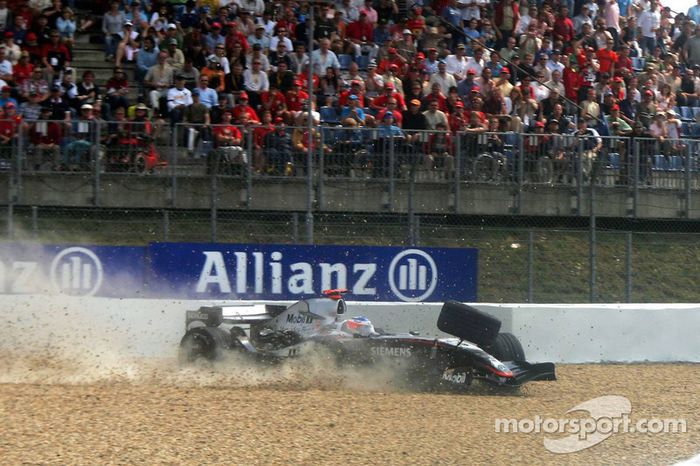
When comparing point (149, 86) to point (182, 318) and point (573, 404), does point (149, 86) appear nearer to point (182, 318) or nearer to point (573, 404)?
point (182, 318)

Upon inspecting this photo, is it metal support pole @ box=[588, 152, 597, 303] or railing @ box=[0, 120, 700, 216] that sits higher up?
railing @ box=[0, 120, 700, 216]

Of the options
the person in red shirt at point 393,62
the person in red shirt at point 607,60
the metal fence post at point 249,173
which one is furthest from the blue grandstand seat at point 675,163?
the metal fence post at point 249,173

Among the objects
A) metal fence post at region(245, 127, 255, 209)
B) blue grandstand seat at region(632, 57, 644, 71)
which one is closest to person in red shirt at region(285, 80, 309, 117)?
metal fence post at region(245, 127, 255, 209)

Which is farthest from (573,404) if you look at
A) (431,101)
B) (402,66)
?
(402,66)

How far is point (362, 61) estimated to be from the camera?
17.0 m

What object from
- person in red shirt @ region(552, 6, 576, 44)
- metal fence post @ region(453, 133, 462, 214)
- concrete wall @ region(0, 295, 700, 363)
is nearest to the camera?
concrete wall @ region(0, 295, 700, 363)

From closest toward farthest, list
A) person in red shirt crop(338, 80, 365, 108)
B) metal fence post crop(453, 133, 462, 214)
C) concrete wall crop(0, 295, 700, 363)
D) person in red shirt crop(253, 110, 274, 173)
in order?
concrete wall crop(0, 295, 700, 363) < person in red shirt crop(253, 110, 274, 173) < metal fence post crop(453, 133, 462, 214) < person in red shirt crop(338, 80, 365, 108)

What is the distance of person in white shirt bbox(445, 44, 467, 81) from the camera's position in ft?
55.7

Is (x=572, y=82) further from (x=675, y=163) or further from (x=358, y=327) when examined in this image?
(x=358, y=327)

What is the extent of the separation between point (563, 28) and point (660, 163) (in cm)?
405

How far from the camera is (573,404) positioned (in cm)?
958

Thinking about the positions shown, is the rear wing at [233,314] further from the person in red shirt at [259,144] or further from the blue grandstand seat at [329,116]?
the blue grandstand seat at [329,116]

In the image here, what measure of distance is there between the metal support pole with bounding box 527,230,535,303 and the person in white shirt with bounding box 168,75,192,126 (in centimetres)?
504

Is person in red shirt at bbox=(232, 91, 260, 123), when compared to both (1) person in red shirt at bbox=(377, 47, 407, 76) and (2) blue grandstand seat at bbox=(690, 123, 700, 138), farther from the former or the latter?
(2) blue grandstand seat at bbox=(690, 123, 700, 138)
